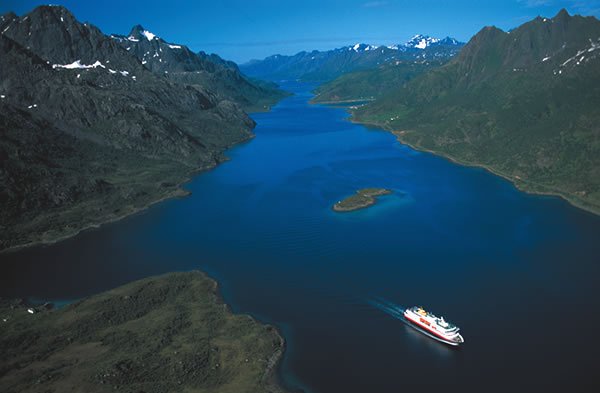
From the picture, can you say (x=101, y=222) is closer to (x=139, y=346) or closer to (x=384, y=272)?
(x=139, y=346)

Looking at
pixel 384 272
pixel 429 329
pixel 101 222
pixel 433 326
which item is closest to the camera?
pixel 433 326

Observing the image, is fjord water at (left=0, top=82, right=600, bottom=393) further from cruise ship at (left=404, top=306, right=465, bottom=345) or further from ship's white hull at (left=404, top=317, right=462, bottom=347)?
cruise ship at (left=404, top=306, right=465, bottom=345)

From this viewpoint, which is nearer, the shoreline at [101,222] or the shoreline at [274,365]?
the shoreline at [274,365]

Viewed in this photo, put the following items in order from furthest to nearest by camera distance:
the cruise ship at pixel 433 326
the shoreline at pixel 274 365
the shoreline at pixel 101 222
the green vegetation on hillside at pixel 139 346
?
the shoreline at pixel 101 222 → the cruise ship at pixel 433 326 → the green vegetation on hillside at pixel 139 346 → the shoreline at pixel 274 365

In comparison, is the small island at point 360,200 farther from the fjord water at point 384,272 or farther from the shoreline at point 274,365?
the shoreline at point 274,365

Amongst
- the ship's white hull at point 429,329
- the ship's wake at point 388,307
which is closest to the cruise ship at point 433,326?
the ship's white hull at point 429,329

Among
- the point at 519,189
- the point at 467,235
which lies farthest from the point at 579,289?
the point at 519,189

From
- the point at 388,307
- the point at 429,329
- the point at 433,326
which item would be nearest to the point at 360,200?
the point at 388,307

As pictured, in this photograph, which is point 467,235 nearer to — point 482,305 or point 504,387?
point 482,305
